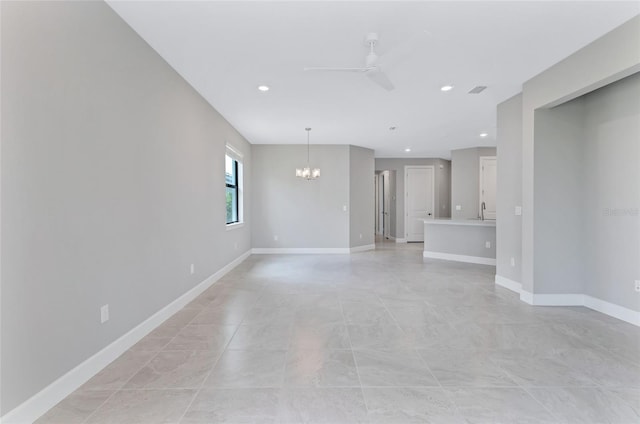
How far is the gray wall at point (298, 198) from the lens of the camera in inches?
300

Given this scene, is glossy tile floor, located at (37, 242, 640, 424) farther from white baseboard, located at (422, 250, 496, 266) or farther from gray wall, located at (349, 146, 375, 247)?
gray wall, located at (349, 146, 375, 247)

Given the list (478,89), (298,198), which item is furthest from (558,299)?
(298,198)

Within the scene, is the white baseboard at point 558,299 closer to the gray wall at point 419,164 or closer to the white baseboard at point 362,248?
the white baseboard at point 362,248

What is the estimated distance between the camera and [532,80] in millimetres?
3637

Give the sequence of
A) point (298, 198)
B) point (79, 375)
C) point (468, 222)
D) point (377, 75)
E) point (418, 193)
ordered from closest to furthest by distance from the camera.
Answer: point (79, 375)
point (377, 75)
point (468, 222)
point (298, 198)
point (418, 193)

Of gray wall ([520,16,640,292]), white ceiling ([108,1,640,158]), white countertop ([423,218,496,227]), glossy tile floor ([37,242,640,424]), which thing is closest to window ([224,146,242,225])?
white ceiling ([108,1,640,158])

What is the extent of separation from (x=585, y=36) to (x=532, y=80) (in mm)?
Result: 906

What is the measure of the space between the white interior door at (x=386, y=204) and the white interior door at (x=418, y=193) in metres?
1.06

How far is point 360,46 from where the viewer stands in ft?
9.40

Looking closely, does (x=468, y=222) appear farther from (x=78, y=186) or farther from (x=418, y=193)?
(x=78, y=186)

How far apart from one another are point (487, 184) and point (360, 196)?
3.32 meters

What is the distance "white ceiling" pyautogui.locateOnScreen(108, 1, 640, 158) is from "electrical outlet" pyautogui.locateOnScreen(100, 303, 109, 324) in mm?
2215

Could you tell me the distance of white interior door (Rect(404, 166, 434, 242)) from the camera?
31.9ft

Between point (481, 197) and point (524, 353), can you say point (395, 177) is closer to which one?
point (481, 197)
